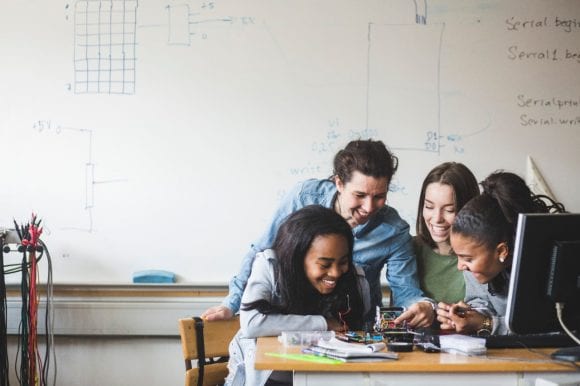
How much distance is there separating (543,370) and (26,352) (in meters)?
2.36

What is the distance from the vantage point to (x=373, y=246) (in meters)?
2.98

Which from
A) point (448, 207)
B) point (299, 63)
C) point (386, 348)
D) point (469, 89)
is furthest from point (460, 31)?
point (386, 348)

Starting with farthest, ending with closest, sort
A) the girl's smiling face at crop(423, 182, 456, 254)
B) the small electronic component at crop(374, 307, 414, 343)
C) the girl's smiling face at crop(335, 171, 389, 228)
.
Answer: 1. the girl's smiling face at crop(423, 182, 456, 254)
2. the girl's smiling face at crop(335, 171, 389, 228)
3. the small electronic component at crop(374, 307, 414, 343)

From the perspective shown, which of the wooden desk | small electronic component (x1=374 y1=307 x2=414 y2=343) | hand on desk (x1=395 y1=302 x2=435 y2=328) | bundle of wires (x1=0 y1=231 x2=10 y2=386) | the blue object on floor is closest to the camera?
the wooden desk

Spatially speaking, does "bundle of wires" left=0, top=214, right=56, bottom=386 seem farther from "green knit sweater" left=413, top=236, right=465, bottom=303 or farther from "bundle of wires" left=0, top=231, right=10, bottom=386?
"green knit sweater" left=413, top=236, right=465, bottom=303

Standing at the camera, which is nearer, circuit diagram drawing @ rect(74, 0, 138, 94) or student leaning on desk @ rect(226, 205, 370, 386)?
student leaning on desk @ rect(226, 205, 370, 386)

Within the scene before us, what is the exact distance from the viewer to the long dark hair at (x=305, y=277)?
8.76 ft

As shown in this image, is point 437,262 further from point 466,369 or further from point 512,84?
point 512,84

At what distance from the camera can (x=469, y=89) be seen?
3.80m

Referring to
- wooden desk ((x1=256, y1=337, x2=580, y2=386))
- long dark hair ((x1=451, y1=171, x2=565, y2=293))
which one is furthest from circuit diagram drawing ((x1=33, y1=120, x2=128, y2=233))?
long dark hair ((x1=451, y1=171, x2=565, y2=293))

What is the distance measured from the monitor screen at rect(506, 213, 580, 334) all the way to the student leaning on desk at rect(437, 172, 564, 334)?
0.32 meters

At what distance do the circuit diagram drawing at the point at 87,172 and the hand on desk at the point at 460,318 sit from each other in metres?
1.77

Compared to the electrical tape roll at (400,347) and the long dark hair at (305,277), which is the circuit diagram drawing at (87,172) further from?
the electrical tape roll at (400,347)

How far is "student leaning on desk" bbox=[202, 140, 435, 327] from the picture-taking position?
2775 millimetres
